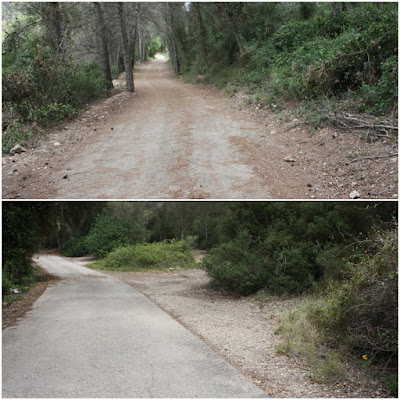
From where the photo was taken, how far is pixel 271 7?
1952 centimetres

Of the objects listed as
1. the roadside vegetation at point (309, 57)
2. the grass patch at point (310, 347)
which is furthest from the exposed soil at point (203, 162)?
the grass patch at point (310, 347)

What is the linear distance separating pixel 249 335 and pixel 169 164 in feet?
12.4

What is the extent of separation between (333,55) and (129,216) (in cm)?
1742

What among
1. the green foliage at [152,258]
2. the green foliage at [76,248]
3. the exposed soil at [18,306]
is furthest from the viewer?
the green foliage at [76,248]

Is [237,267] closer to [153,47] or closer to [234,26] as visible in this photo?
[234,26]

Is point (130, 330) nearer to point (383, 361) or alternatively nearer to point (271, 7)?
point (383, 361)

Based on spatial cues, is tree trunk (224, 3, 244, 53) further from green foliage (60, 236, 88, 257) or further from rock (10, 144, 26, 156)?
green foliage (60, 236, 88, 257)

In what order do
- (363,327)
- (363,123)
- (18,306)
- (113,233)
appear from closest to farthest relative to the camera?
(363,327) → (363,123) → (18,306) → (113,233)

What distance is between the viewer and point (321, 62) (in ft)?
35.9

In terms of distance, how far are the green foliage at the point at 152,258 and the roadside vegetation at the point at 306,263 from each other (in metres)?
0.06

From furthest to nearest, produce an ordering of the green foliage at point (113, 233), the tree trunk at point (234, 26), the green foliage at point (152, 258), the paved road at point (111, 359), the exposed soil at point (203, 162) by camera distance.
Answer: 1. the green foliage at point (113, 233)
2. the green foliage at point (152, 258)
3. the tree trunk at point (234, 26)
4. the exposed soil at point (203, 162)
5. the paved road at point (111, 359)

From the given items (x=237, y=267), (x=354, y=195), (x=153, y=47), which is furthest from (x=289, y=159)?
(x=153, y=47)

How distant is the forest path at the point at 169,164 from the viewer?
657cm

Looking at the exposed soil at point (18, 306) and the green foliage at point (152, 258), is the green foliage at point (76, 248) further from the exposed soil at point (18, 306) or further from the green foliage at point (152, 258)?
the exposed soil at point (18, 306)
